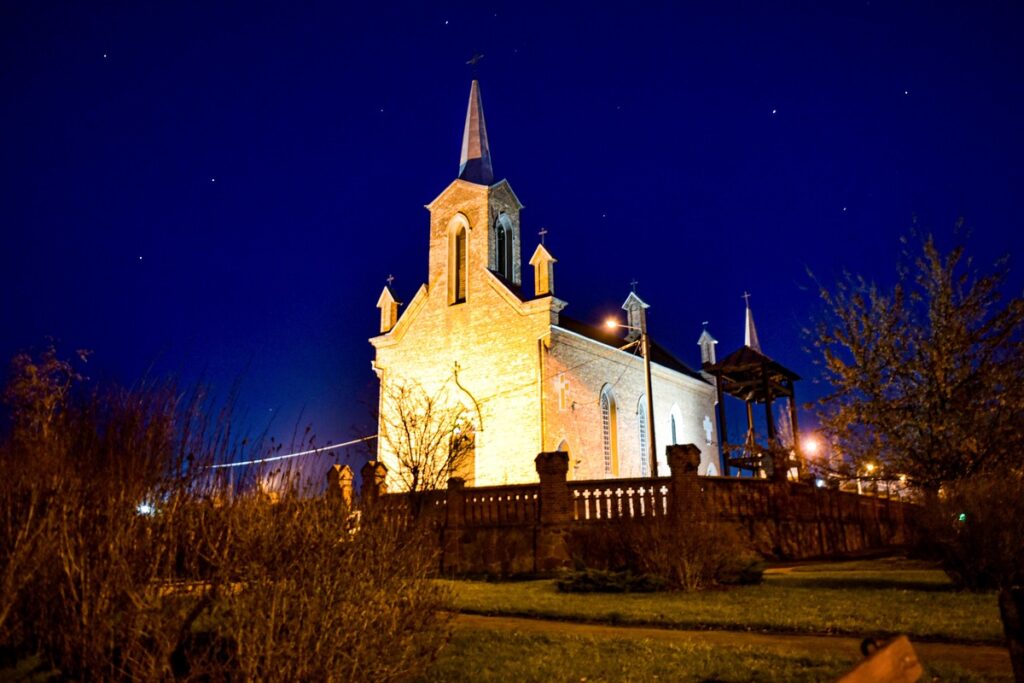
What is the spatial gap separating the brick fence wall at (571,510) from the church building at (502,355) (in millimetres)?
9047

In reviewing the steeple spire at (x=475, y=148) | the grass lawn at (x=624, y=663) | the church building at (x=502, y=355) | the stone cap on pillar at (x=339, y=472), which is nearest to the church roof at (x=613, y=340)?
the church building at (x=502, y=355)

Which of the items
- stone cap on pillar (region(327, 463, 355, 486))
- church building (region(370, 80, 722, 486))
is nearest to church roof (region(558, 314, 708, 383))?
church building (region(370, 80, 722, 486))

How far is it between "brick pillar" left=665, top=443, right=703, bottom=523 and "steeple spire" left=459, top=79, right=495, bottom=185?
2051cm

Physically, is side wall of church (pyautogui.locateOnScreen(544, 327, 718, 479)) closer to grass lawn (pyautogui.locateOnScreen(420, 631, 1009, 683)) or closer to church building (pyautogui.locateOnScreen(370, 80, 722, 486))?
church building (pyautogui.locateOnScreen(370, 80, 722, 486))

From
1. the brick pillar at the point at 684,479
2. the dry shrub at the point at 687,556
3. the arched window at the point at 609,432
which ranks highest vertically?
the arched window at the point at 609,432

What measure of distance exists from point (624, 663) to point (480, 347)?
Answer: 24.3m

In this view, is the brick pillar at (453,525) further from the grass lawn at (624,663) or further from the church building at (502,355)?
the grass lawn at (624,663)

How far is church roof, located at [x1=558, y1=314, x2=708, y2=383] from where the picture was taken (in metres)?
35.9

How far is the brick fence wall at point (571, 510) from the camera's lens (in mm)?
17859

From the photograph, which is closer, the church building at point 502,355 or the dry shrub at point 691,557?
the dry shrub at point 691,557

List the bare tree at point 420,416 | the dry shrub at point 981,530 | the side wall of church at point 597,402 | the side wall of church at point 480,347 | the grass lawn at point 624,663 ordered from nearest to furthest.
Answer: the grass lawn at point 624,663 → the dry shrub at point 981,530 → the bare tree at point 420,416 → the side wall of church at point 480,347 → the side wall of church at point 597,402

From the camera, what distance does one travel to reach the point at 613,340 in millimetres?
38469

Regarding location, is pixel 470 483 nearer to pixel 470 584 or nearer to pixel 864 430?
pixel 470 584

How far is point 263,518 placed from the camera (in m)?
5.30
